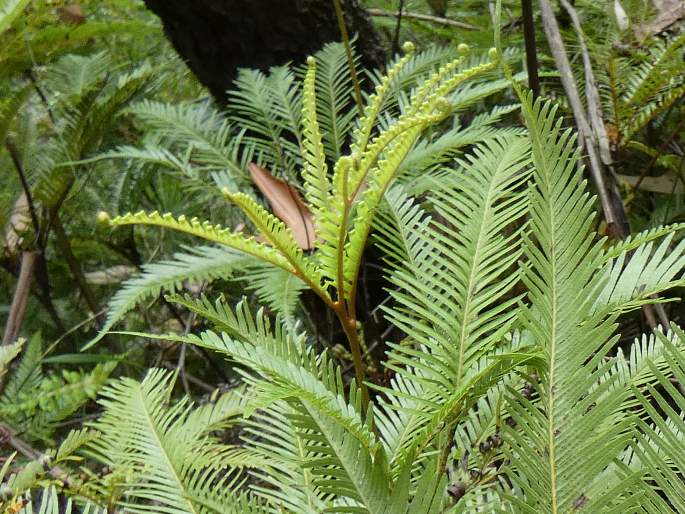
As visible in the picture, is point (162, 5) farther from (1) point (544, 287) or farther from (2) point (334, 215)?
(1) point (544, 287)

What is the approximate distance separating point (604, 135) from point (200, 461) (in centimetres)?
76

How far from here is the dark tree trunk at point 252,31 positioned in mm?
1581

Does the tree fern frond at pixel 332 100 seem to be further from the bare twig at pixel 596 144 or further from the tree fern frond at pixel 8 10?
the tree fern frond at pixel 8 10

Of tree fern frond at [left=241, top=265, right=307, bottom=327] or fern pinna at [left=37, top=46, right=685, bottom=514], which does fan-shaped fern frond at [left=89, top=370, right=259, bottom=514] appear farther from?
tree fern frond at [left=241, top=265, right=307, bottom=327]

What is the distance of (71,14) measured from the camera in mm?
2252

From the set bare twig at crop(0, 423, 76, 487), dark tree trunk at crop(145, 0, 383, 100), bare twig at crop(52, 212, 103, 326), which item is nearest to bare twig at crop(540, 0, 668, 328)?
dark tree trunk at crop(145, 0, 383, 100)

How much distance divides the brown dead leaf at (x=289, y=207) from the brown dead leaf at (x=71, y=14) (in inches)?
54.1

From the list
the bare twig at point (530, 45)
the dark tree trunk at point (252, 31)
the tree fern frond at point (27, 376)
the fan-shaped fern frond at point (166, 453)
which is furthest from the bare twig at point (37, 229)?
the bare twig at point (530, 45)

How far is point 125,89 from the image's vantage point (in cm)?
153

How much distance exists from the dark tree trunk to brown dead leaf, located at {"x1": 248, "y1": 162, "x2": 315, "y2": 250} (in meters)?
0.53

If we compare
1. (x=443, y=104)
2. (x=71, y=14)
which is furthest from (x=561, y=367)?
(x=71, y=14)

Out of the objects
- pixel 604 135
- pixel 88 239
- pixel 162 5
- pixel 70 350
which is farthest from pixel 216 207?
pixel 604 135

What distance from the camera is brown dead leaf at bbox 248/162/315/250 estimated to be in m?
1.10

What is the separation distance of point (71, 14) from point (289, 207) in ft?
4.94
